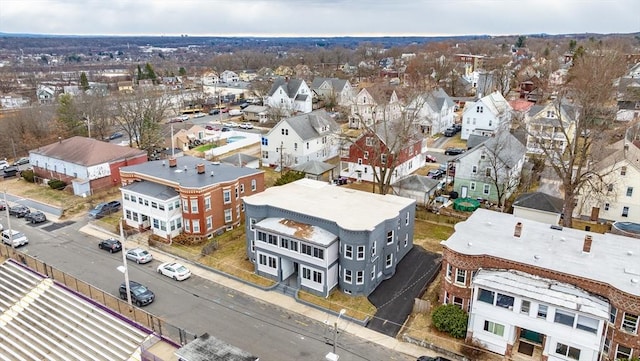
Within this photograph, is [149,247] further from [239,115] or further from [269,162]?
[239,115]

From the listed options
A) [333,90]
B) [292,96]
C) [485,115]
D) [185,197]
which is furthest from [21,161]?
[485,115]

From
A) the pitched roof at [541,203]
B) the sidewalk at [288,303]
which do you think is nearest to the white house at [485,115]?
the pitched roof at [541,203]

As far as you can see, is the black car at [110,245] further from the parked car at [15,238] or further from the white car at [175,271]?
the parked car at [15,238]

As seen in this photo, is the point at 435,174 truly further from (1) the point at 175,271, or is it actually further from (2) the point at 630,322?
(1) the point at 175,271

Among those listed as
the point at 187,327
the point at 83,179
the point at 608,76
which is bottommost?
the point at 187,327

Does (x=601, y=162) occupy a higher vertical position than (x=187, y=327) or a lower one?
higher

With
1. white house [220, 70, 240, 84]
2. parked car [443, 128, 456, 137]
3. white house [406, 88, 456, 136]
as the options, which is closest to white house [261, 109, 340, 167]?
white house [406, 88, 456, 136]

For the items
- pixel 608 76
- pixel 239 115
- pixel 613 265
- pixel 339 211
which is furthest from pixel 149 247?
pixel 239 115
